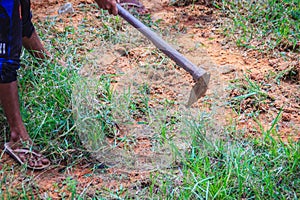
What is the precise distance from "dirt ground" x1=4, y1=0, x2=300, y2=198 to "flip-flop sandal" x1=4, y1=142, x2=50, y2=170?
4 cm

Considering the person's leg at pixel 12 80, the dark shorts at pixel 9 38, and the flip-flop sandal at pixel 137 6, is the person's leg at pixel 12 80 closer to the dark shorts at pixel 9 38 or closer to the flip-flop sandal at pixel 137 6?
the dark shorts at pixel 9 38

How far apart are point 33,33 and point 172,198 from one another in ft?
5.26

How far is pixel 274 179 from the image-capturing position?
2.53 meters

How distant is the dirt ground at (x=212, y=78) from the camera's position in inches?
107

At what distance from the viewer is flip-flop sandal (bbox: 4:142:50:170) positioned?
277cm

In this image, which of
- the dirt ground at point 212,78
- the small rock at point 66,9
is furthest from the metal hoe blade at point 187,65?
the small rock at point 66,9

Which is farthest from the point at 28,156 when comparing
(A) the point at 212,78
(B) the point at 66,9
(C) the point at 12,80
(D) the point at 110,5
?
(B) the point at 66,9

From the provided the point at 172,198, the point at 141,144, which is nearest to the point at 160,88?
the point at 141,144

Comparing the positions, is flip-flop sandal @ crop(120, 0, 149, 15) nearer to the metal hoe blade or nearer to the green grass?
the green grass

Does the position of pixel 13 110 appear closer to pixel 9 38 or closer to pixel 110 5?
pixel 9 38

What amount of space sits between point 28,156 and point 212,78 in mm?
1343

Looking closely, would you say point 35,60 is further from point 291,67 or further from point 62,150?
point 291,67

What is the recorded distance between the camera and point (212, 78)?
336 centimetres

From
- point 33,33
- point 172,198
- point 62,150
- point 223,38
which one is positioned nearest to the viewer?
point 172,198
